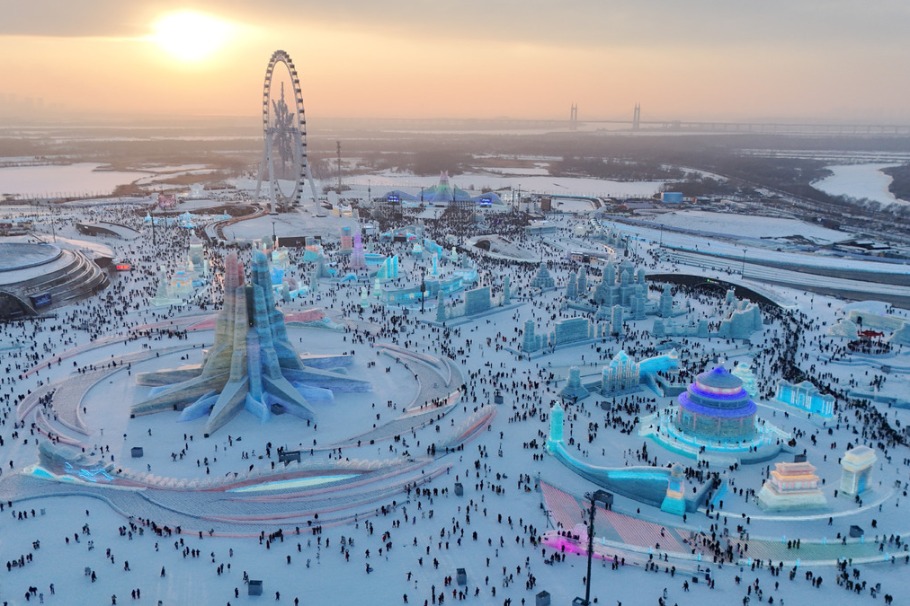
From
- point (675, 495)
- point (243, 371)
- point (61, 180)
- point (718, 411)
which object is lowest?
point (675, 495)

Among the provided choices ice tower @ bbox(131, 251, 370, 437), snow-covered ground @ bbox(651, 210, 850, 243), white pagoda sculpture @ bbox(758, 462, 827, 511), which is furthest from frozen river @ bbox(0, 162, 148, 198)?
white pagoda sculpture @ bbox(758, 462, 827, 511)

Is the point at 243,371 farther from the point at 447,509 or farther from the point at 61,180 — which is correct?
the point at 61,180

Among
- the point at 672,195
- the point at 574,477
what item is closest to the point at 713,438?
the point at 574,477

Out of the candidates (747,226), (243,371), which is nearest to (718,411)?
(243,371)

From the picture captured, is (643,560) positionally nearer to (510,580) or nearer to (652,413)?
(510,580)

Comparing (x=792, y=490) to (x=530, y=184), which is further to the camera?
(x=530, y=184)

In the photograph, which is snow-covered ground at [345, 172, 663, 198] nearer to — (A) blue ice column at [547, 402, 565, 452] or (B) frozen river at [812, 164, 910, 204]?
(B) frozen river at [812, 164, 910, 204]
